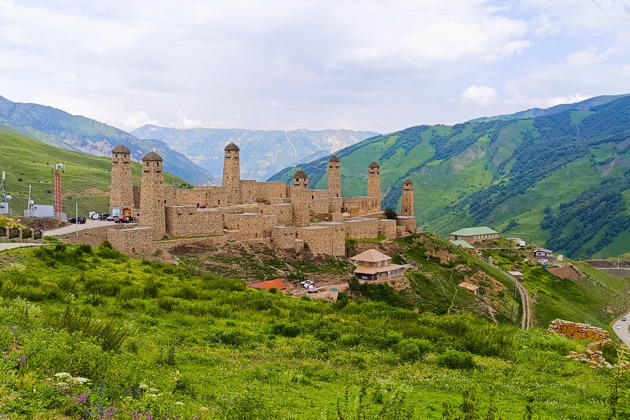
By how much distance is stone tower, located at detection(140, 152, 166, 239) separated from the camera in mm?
37281

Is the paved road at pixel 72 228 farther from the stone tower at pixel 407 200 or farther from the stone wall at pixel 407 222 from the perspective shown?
the stone tower at pixel 407 200

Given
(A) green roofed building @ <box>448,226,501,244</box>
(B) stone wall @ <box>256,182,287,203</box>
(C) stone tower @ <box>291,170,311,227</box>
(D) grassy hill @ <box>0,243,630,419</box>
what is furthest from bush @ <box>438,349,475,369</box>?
(A) green roofed building @ <box>448,226,501,244</box>

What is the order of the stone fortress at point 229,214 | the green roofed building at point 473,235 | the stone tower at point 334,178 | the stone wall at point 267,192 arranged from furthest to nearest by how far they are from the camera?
the green roofed building at point 473,235
the stone tower at point 334,178
the stone wall at point 267,192
the stone fortress at point 229,214

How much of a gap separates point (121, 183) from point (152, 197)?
665cm

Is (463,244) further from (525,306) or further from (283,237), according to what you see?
(283,237)

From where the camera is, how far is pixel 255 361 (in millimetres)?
12078

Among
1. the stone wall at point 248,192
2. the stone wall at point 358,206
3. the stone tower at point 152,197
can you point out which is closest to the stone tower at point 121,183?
the stone tower at point 152,197

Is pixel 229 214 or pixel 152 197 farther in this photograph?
pixel 229 214

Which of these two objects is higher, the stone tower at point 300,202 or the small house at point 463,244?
the stone tower at point 300,202

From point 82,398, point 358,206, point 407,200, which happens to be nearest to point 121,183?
point 358,206

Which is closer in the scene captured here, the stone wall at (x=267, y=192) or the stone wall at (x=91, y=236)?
the stone wall at (x=91, y=236)

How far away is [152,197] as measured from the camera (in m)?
37.3

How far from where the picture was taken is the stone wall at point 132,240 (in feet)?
112

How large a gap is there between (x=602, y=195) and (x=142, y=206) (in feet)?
494
